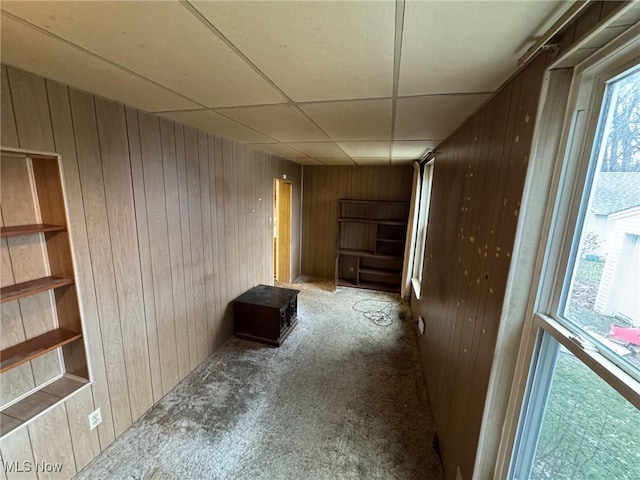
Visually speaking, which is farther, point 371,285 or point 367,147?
point 371,285

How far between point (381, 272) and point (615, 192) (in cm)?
432

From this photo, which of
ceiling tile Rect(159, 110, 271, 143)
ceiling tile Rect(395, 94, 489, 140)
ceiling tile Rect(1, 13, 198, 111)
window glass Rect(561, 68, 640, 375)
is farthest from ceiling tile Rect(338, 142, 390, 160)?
window glass Rect(561, 68, 640, 375)

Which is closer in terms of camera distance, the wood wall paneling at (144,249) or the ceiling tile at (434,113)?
the ceiling tile at (434,113)

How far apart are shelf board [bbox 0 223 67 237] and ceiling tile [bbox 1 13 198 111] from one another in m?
0.77

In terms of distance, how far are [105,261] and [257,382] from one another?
1.64m

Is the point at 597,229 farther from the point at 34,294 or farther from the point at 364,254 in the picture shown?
the point at 364,254

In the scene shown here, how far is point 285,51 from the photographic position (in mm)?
1000

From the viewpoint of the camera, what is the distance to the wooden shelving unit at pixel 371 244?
4848 mm

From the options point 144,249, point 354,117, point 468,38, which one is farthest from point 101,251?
point 468,38

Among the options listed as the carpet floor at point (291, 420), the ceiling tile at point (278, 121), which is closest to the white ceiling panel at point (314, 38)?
the ceiling tile at point (278, 121)

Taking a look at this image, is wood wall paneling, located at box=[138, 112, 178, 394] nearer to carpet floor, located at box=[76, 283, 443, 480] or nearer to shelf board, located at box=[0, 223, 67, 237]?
carpet floor, located at box=[76, 283, 443, 480]

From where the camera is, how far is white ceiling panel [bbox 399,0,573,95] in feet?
2.42

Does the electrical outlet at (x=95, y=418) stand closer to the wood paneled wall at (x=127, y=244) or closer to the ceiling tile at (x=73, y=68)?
the wood paneled wall at (x=127, y=244)

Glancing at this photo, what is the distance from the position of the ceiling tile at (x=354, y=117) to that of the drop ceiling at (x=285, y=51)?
0.02 meters
